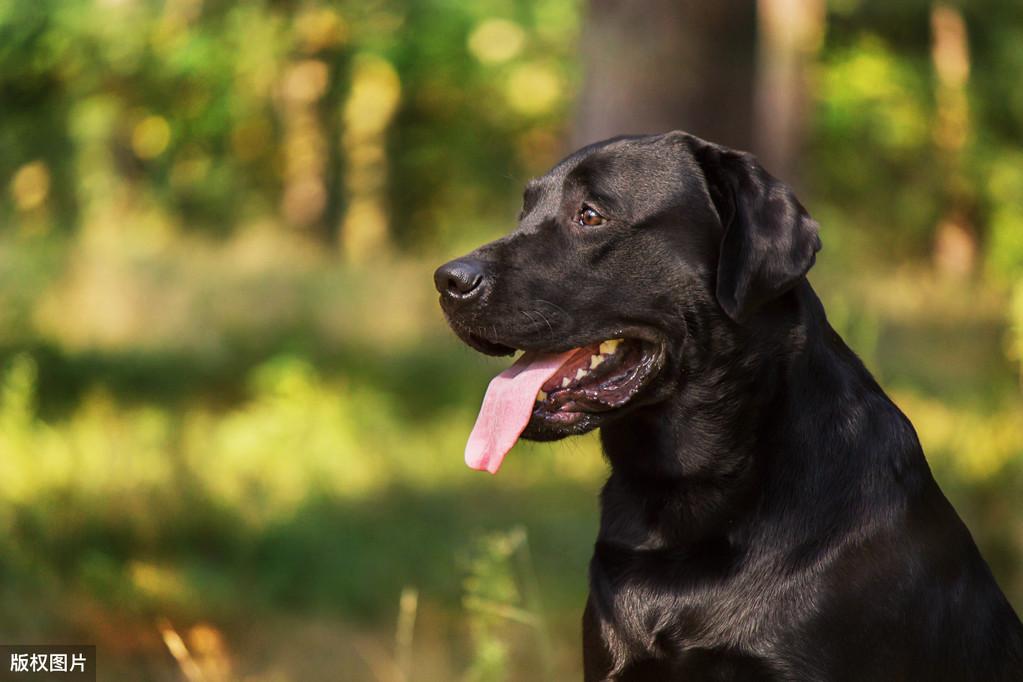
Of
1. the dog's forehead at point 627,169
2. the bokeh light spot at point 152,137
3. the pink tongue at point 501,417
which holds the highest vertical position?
the dog's forehead at point 627,169

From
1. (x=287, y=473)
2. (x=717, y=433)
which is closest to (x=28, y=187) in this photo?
(x=287, y=473)

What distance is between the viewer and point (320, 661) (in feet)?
17.3

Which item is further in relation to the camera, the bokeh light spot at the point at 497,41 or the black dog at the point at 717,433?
the bokeh light spot at the point at 497,41

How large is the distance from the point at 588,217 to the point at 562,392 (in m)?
0.45

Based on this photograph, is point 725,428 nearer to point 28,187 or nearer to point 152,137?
point 28,187

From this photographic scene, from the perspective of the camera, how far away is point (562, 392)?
10.1 feet

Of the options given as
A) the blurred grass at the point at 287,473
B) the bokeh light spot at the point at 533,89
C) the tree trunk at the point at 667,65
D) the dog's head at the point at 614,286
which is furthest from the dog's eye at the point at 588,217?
the bokeh light spot at the point at 533,89

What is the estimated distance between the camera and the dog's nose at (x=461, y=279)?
121 inches

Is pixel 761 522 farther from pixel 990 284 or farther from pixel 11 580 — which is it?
pixel 990 284

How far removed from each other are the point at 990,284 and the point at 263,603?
10.5 m

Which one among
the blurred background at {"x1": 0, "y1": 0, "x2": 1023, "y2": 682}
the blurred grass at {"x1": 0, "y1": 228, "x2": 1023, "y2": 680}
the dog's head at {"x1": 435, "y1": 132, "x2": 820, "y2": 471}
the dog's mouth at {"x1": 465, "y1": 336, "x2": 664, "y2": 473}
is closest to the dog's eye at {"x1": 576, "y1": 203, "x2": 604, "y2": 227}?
the dog's head at {"x1": 435, "y1": 132, "x2": 820, "y2": 471}

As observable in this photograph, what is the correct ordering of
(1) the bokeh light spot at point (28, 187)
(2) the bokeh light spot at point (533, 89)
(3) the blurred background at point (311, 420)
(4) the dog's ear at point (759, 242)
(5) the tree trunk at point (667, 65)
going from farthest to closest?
(2) the bokeh light spot at point (533, 89) < (1) the bokeh light spot at point (28, 187) < (5) the tree trunk at point (667, 65) < (3) the blurred background at point (311, 420) < (4) the dog's ear at point (759, 242)

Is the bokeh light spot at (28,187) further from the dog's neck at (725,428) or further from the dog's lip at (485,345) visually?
the dog's neck at (725,428)

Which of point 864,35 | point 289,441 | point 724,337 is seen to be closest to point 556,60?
point 864,35
